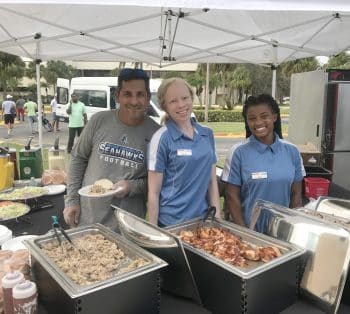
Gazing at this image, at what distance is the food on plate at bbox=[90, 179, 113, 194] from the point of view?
1626 millimetres

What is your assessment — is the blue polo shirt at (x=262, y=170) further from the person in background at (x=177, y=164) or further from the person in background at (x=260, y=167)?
the person in background at (x=177, y=164)

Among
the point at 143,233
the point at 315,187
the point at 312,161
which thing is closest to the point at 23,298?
the point at 143,233

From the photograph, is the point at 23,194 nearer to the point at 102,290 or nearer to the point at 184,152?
the point at 184,152

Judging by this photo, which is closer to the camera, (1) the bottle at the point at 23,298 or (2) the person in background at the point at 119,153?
(1) the bottle at the point at 23,298

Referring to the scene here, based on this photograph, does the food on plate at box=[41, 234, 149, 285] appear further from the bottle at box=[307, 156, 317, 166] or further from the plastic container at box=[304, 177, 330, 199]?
the bottle at box=[307, 156, 317, 166]

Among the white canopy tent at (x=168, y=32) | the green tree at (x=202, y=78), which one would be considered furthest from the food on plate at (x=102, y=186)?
the green tree at (x=202, y=78)

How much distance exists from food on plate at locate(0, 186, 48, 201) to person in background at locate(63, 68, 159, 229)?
710 mm

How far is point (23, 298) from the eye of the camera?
0.95 metres

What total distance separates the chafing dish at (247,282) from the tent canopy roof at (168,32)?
1.79 meters

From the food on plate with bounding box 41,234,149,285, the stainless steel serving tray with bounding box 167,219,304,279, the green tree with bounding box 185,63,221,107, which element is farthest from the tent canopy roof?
the green tree with bounding box 185,63,221,107

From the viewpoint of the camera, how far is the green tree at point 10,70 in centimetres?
2336

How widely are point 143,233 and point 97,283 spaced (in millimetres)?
269

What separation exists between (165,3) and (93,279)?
1020 mm

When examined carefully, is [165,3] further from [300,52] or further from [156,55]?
[300,52]
